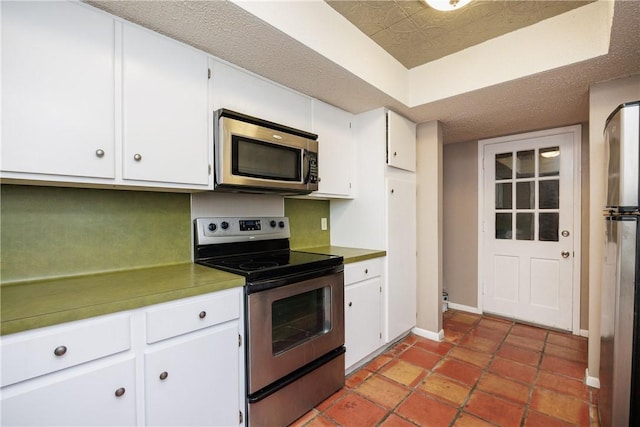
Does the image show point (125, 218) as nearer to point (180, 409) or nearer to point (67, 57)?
Result: point (67, 57)

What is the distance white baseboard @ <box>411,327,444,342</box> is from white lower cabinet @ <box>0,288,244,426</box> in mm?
1959

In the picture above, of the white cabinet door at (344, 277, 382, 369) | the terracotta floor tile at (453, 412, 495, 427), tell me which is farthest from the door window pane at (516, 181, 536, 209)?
the terracotta floor tile at (453, 412, 495, 427)

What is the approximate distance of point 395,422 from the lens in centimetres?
172

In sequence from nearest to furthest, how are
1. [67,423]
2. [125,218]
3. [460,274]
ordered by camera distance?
[67,423] < [125,218] < [460,274]

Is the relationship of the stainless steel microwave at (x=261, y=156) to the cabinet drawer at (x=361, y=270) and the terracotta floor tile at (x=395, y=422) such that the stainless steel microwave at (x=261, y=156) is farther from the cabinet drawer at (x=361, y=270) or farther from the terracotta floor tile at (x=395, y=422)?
Answer: the terracotta floor tile at (x=395, y=422)

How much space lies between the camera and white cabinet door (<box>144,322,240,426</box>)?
1207 millimetres

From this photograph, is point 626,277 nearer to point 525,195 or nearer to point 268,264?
point 268,264

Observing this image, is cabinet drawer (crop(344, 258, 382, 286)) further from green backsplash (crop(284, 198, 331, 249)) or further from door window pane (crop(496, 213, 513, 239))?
door window pane (crop(496, 213, 513, 239))

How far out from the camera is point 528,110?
2.51 m

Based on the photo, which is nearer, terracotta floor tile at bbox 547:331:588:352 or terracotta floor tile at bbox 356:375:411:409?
terracotta floor tile at bbox 356:375:411:409

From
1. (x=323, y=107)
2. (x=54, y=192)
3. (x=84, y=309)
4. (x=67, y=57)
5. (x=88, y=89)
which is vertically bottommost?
(x=84, y=309)

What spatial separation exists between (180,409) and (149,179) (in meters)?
1.05

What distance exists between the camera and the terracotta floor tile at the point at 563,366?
7.26 ft

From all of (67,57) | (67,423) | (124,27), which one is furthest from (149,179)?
(67,423)
